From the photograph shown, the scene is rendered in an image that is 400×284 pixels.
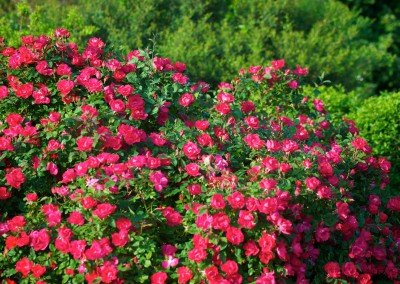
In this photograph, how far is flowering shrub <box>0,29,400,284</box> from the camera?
265cm

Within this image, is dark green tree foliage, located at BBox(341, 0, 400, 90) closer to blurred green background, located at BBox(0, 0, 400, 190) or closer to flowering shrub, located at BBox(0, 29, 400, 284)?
blurred green background, located at BBox(0, 0, 400, 190)

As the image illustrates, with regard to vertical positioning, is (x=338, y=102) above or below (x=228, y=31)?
below

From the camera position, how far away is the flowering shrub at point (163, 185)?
8.71 ft

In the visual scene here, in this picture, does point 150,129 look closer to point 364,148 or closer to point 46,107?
point 46,107

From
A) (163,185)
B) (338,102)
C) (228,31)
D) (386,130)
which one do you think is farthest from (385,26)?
(163,185)

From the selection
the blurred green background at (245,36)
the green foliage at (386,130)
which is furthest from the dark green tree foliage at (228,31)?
the green foliage at (386,130)

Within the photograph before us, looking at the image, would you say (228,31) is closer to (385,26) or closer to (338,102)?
(338,102)

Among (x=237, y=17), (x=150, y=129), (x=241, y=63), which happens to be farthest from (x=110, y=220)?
(x=237, y=17)

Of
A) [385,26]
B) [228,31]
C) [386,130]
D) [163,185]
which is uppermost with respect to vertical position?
[163,185]

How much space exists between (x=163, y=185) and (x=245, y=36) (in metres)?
3.58

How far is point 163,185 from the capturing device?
2826 millimetres

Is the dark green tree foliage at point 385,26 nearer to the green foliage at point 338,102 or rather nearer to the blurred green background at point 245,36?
the blurred green background at point 245,36

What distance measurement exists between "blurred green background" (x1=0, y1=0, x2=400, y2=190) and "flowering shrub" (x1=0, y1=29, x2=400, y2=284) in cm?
148

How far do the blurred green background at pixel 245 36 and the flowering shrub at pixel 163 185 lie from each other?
4.87 feet
